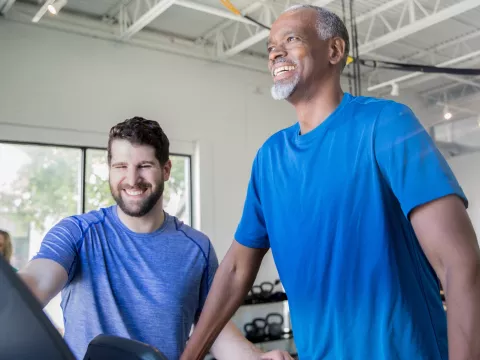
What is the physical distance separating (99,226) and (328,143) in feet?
2.64

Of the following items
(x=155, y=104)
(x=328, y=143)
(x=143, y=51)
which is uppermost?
(x=143, y=51)

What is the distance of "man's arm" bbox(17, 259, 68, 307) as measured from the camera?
1.40 metres

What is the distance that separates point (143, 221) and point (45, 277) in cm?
38

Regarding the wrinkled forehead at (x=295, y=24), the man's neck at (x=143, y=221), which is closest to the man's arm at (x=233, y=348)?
the man's neck at (x=143, y=221)

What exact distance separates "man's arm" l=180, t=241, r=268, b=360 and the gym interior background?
157 inches

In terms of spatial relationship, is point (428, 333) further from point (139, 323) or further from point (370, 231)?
point (139, 323)

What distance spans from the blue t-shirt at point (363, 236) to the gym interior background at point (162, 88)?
4.13m

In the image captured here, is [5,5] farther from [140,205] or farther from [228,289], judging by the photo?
[228,289]

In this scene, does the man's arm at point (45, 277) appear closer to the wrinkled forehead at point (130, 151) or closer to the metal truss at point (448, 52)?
the wrinkled forehead at point (130, 151)

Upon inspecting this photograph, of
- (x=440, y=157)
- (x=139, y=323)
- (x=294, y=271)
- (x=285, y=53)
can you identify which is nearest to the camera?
(x=440, y=157)

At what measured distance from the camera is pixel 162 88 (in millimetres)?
6871

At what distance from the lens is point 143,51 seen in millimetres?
6809

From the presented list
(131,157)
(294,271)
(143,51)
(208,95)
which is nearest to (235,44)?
(208,95)

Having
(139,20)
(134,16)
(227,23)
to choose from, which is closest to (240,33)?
(227,23)
